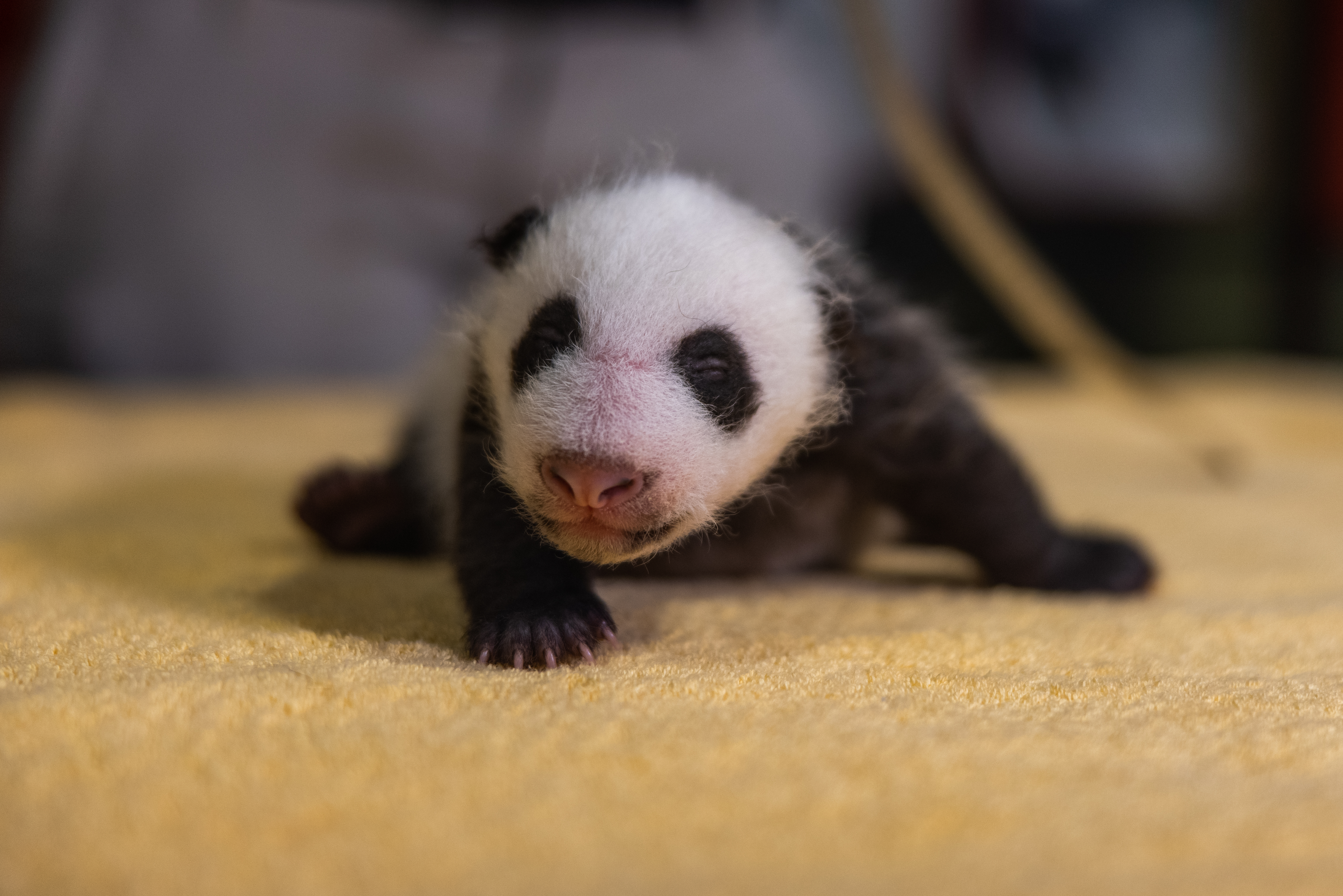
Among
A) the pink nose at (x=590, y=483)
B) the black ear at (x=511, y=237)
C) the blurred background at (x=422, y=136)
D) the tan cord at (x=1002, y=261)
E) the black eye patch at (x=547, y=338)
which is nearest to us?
the pink nose at (x=590, y=483)

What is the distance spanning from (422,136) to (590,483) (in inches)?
135

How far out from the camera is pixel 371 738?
3.41 feet

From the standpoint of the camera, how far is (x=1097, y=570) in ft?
6.15

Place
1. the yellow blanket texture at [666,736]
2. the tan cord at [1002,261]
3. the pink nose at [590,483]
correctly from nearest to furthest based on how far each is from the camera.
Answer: the yellow blanket texture at [666,736], the pink nose at [590,483], the tan cord at [1002,261]

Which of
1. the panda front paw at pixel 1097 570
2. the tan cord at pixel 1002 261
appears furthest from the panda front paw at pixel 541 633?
the tan cord at pixel 1002 261

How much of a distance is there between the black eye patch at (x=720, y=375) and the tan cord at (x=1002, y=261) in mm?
1512

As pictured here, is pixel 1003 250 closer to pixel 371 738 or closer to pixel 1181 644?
pixel 1181 644

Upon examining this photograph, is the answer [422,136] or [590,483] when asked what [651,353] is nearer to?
[590,483]

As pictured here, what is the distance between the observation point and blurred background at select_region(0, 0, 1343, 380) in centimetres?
420

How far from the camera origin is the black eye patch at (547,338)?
4.53 ft

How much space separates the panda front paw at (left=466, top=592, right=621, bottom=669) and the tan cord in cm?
181

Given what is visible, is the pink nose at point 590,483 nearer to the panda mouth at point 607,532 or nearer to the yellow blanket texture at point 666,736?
the panda mouth at point 607,532

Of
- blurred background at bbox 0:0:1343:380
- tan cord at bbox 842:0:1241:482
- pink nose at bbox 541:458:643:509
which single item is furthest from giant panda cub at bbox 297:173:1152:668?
blurred background at bbox 0:0:1343:380

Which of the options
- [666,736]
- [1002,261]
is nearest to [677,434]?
[666,736]
